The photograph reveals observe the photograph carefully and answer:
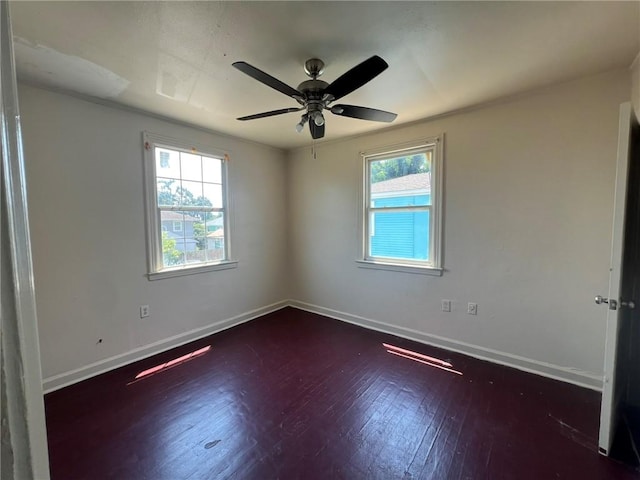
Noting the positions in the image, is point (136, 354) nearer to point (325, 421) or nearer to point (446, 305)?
point (325, 421)

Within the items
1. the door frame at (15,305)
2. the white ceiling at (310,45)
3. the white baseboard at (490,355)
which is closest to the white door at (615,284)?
the white ceiling at (310,45)

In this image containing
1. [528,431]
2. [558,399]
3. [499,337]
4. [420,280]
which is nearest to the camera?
[528,431]

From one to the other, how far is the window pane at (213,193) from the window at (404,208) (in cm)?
179

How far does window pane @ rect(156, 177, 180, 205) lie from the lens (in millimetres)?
2963

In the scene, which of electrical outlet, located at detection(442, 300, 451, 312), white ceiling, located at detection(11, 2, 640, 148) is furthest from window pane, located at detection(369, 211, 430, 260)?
white ceiling, located at detection(11, 2, 640, 148)

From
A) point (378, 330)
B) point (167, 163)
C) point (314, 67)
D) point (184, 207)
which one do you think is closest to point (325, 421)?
point (378, 330)

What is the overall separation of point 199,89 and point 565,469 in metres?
3.45

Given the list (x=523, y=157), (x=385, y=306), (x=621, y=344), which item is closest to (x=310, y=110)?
(x=523, y=157)

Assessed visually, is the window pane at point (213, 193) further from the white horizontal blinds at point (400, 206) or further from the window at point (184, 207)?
the white horizontal blinds at point (400, 206)

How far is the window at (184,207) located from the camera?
9.50ft

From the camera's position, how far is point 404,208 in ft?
10.8

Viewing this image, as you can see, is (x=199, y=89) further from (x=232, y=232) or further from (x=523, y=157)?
(x=523, y=157)

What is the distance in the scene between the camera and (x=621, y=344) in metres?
1.89

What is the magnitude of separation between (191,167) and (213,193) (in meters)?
0.38
